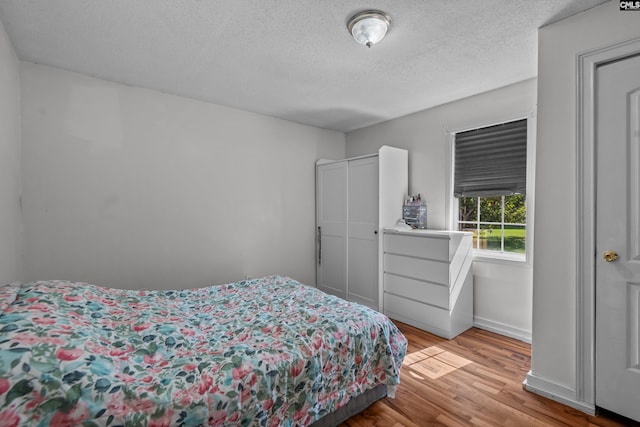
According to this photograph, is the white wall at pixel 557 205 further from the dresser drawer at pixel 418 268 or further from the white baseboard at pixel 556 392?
the dresser drawer at pixel 418 268

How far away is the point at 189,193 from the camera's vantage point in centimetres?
326

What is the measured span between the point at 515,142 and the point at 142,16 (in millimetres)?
3292

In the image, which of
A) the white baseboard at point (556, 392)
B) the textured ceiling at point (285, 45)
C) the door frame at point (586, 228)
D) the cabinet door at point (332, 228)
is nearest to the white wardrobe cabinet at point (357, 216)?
the cabinet door at point (332, 228)

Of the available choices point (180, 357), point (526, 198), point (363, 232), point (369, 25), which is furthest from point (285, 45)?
point (526, 198)

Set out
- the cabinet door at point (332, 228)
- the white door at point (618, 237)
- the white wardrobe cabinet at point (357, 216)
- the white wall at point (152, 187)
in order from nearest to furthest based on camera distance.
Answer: the white door at point (618, 237) → the white wall at point (152, 187) → the white wardrobe cabinet at point (357, 216) → the cabinet door at point (332, 228)

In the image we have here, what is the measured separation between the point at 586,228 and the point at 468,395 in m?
1.34

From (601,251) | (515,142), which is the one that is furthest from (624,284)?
(515,142)

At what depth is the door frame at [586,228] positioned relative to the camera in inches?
71.9

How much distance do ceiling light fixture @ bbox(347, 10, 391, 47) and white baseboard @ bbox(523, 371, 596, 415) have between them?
2.54m

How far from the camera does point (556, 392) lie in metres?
1.96

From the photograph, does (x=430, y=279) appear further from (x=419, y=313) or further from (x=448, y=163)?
(x=448, y=163)

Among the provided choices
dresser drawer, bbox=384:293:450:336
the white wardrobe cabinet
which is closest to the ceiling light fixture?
the white wardrobe cabinet

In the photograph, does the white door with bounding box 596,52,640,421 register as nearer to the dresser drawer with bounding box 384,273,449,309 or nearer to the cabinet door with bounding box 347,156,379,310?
the dresser drawer with bounding box 384,273,449,309

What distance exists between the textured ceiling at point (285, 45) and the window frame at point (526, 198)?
354mm
